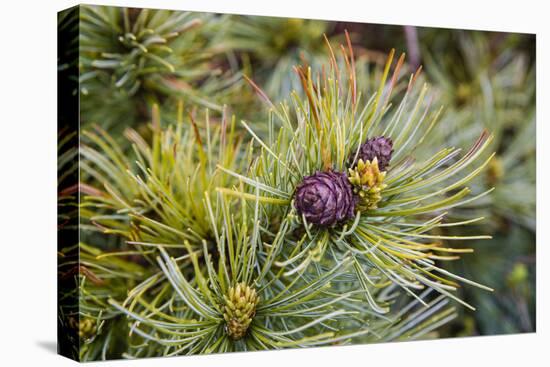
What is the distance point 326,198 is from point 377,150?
8 cm

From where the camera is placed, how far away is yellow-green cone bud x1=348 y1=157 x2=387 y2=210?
951mm

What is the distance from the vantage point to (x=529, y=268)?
1665 millimetres

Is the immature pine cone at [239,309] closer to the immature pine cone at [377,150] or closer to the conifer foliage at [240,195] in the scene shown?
the conifer foliage at [240,195]

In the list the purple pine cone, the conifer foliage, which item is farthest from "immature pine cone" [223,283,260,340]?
the purple pine cone

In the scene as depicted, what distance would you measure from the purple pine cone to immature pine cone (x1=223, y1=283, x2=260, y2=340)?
0.12 metres

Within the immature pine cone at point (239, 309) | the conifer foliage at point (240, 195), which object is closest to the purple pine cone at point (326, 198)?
the conifer foliage at point (240, 195)

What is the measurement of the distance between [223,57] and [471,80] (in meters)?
0.51

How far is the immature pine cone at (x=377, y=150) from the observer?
0.97 meters

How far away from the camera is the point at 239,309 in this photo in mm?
1006

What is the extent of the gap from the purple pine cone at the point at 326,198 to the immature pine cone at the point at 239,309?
122mm

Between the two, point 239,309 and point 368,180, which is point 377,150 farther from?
point 239,309

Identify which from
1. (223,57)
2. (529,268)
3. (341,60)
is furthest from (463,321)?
(223,57)

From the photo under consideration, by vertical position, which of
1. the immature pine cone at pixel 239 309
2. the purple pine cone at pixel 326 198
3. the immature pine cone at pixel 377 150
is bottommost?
the immature pine cone at pixel 239 309

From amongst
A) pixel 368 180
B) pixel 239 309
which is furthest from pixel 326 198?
pixel 239 309
